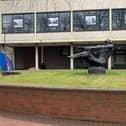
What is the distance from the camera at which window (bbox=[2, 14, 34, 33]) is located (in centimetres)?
4019

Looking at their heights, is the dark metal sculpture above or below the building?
below

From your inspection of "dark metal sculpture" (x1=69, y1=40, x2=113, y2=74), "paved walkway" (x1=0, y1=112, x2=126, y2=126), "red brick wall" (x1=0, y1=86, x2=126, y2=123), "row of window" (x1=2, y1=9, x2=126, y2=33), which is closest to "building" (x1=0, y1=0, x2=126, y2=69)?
"row of window" (x1=2, y1=9, x2=126, y2=33)

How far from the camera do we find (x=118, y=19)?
37.8 metres

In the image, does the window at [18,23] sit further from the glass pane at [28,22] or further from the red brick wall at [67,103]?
the red brick wall at [67,103]

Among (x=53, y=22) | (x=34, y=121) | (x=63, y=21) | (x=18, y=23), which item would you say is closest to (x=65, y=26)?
(x=63, y=21)

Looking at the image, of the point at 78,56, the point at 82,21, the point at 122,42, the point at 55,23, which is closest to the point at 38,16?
the point at 55,23

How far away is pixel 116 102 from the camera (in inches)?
410

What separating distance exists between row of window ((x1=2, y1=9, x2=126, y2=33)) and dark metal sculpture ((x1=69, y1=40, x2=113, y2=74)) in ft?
74.2

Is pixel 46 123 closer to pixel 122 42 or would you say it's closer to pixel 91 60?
pixel 91 60

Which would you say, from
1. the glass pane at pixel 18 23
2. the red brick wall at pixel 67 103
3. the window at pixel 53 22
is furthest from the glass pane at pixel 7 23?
the red brick wall at pixel 67 103

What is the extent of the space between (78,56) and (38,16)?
25215 mm

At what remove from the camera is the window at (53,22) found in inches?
1542

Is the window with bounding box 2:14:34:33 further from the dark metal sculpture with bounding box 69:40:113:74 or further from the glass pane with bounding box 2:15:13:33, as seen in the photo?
the dark metal sculpture with bounding box 69:40:113:74

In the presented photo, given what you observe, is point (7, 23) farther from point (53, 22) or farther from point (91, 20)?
point (91, 20)
